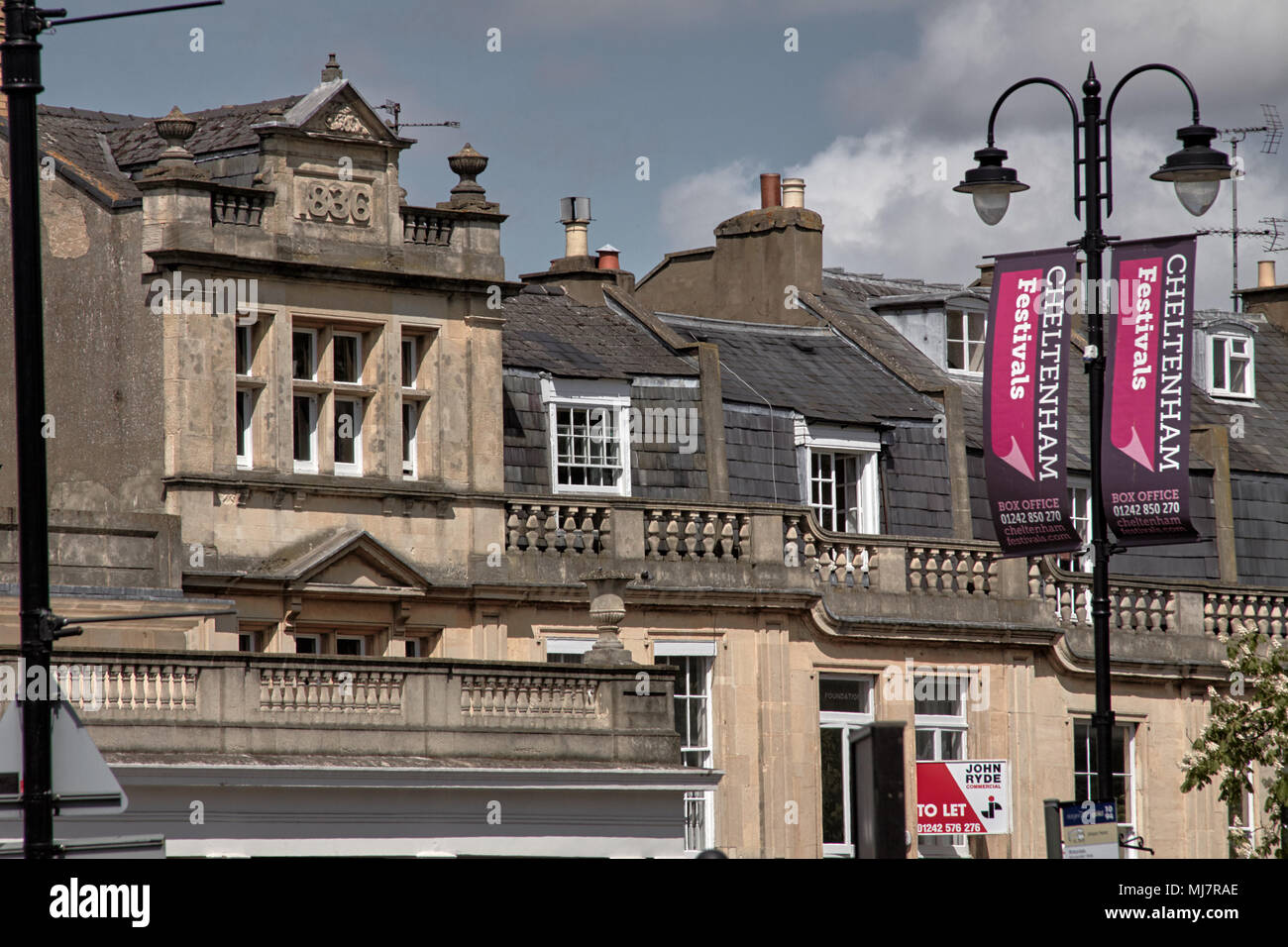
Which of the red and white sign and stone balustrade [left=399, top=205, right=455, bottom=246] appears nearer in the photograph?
stone balustrade [left=399, top=205, right=455, bottom=246]

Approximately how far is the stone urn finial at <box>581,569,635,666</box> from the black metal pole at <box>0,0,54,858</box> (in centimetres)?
1412

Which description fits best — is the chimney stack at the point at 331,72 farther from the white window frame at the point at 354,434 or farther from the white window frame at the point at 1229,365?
the white window frame at the point at 1229,365

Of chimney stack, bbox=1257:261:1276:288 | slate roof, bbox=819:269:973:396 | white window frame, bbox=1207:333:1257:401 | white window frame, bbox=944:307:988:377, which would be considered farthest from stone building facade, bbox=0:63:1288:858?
chimney stack, bbox=1257:261:1276:288

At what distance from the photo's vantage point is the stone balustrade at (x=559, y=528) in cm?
2953

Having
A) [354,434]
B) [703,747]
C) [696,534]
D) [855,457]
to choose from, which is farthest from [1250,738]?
[354,434]

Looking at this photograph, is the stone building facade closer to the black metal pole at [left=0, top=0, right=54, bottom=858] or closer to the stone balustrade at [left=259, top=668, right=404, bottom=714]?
the stone balustrade at [left=259, top=668, right=404, bottom=714]

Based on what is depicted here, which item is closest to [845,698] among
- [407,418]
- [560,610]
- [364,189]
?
[560,610]

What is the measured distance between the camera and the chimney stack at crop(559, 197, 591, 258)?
37.7 metres

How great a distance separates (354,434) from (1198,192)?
11.6m

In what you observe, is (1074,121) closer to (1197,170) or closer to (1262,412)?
(1197,170)

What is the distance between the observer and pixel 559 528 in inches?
1168

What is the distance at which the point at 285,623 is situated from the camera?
2781 centimetres

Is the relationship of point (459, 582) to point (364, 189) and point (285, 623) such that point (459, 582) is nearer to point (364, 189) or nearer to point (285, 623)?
point (285, 623)
